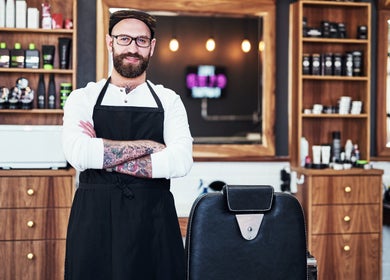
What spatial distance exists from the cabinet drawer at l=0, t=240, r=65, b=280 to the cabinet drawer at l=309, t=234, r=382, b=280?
70.9 inches

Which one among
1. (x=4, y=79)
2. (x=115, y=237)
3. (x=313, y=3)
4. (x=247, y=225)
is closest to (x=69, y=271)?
(x=115, y=237)

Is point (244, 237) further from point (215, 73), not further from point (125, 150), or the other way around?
point (215, 73)

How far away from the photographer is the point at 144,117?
2.31 metres

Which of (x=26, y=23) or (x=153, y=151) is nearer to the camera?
(x=153, y=151)

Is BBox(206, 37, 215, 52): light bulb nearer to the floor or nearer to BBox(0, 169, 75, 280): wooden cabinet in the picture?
BBox(0, 169, 75, 280): wooden cabinet

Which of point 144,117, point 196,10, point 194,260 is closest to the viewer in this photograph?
point 194,260

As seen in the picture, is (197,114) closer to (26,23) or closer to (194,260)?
(26,23)

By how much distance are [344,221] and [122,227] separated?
2.52m

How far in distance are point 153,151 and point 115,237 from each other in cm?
37

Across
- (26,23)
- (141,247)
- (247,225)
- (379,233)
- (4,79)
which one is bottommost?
(379,233)

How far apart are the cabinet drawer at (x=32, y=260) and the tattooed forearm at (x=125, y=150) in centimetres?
189

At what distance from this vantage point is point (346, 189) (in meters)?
4.27

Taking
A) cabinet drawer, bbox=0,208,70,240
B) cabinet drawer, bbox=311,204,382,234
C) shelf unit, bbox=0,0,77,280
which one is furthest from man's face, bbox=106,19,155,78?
cabinet drawer, bbox=311,204,382,234

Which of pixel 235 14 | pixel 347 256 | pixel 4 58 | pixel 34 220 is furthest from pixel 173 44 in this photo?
pixel 347 256
